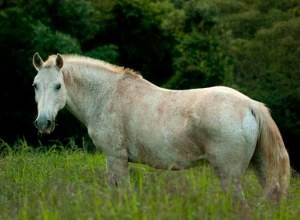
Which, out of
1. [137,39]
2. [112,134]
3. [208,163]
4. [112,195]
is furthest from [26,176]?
[137,39]

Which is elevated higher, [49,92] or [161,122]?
[49,92]

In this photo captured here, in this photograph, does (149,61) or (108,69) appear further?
(149,61)

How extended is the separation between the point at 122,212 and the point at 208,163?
2243 mm

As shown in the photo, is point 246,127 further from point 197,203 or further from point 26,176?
point 26,176

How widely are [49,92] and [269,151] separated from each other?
96.5 inches

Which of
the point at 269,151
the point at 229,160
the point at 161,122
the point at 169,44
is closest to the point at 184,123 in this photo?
the point at 161,122

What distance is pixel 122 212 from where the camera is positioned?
5824 mm

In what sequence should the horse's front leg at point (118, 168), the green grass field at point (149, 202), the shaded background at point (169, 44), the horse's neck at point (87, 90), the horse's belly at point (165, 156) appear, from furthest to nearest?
the shaded background at point (169, 44) → the horse's neck at point (87, 90) → the horse's front leg at point (118, 168) → the horse's belly at point (165, 156) → the green grass field at point (149, 202)

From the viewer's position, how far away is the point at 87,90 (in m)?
9.08

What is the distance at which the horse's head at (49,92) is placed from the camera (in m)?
8.45

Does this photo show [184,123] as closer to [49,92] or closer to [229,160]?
[229,160]

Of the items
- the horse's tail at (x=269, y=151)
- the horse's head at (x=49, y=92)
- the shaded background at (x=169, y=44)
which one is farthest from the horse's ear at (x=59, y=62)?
the shaded background at (x=169, y=44)

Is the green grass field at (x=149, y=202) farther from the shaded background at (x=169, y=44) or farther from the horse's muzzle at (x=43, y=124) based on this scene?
the shaded background at (x=169, y=44)

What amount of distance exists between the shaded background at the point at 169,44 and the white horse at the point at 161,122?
1521 centimetres
